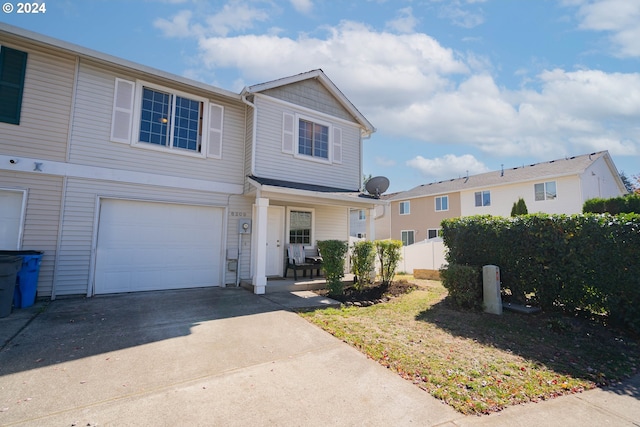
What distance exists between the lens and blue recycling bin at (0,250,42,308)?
565 centimetres

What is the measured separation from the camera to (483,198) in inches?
855

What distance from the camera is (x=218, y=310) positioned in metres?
5.86

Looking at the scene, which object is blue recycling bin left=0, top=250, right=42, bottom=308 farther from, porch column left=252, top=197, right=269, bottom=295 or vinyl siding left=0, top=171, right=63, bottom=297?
porch column left=252, top=197, right=269, bottom=295

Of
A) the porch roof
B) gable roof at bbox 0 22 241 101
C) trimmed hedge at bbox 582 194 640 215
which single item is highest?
gable roof at bbox 0 22 241 101

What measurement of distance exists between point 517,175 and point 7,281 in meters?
24.8

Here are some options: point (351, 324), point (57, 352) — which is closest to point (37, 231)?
point (57, 352)

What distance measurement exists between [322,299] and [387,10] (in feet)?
24.6

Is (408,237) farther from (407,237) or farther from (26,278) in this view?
(26,278)

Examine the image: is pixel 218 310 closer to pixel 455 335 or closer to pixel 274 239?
pixel 274 239

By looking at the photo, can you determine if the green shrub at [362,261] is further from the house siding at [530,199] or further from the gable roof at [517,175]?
the gable roof at [517,175]

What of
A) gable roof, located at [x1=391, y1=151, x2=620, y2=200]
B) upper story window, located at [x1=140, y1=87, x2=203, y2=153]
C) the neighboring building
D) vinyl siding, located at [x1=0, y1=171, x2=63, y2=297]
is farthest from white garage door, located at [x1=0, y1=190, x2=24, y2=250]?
gable roof, located at [x1=391, y1=151, x2=620, y2=200]

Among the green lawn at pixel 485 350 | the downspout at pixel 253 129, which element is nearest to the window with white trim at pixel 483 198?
the green lawn at pixel 485 350

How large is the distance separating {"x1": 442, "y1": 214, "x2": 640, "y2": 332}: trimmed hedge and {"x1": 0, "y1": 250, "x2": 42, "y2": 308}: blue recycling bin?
9.09m

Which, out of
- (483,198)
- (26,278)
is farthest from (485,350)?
(483,198)
